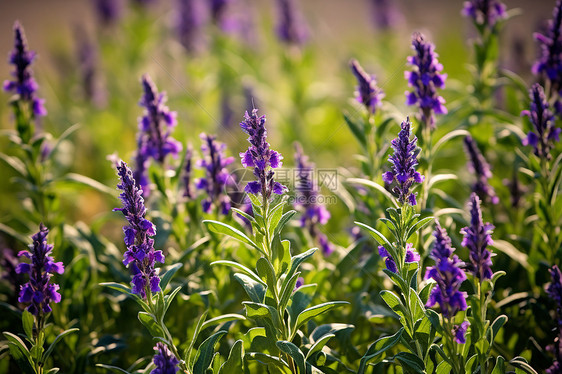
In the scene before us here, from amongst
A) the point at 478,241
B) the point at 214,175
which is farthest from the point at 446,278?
the point at 214,175

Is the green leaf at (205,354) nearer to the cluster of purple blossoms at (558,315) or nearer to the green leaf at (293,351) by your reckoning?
the green leaf at (293,351)

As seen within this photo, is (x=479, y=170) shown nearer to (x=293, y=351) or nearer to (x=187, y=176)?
(x=293, y=351)

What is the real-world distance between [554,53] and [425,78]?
4.58 feet

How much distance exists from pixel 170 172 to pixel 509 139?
3.06 m

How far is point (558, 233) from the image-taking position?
4.11m

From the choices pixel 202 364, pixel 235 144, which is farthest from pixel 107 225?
pixel 202 364

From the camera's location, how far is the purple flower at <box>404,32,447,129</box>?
141 inches

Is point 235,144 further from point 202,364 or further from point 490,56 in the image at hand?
point 202,364

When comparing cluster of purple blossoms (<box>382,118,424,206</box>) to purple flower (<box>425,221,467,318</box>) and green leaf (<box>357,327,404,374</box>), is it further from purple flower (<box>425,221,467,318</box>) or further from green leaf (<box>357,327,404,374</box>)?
green leaf (<box>357,327,404,374</box>)

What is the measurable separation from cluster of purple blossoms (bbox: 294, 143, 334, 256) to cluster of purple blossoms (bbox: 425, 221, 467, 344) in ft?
4.27

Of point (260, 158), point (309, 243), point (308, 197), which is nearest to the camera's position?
point (260, 158)

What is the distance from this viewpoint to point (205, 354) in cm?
316

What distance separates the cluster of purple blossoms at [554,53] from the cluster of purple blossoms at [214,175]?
2690 mm

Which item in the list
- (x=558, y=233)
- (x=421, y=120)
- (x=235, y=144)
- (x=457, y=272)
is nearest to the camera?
(x=457, y=272)
